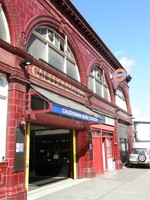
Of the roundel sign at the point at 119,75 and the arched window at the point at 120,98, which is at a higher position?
the roundel sign at the point at 119,75

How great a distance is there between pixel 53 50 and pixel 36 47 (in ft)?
5.03

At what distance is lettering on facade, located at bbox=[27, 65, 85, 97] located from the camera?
32.3 feet

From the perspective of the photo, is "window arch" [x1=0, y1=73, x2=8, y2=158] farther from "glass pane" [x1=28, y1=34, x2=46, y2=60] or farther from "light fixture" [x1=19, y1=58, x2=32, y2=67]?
"glass pane" [x1=28, y1=34, x2=46, y2=60]

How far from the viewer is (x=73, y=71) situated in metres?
14.1

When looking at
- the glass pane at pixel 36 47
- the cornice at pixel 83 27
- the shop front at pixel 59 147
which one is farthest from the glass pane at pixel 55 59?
the cornice at pixel 83 27

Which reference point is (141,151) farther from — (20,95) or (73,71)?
(20,95)

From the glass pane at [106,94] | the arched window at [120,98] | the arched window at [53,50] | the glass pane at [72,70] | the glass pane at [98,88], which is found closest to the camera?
the arched window at [53,50]

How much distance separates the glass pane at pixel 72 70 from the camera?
13.6 metres

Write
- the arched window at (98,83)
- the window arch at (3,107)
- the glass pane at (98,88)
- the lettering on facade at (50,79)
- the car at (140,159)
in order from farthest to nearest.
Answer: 1. the car at (140,159)
2. the glass pane at (98,88)
3. the arched window at (98,83)
4. the lettering on facade at (50,79)
5. the window arch at (3,107)

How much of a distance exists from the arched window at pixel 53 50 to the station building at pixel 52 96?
0.15ft

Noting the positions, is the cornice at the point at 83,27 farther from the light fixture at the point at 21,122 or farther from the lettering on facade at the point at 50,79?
the light fixture at the point at 21,122

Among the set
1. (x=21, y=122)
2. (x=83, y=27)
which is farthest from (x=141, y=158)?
(x=21, y=122)

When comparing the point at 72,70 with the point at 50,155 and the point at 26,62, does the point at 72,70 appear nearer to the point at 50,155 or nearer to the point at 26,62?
the point at 50,155

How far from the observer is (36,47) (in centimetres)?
1084
